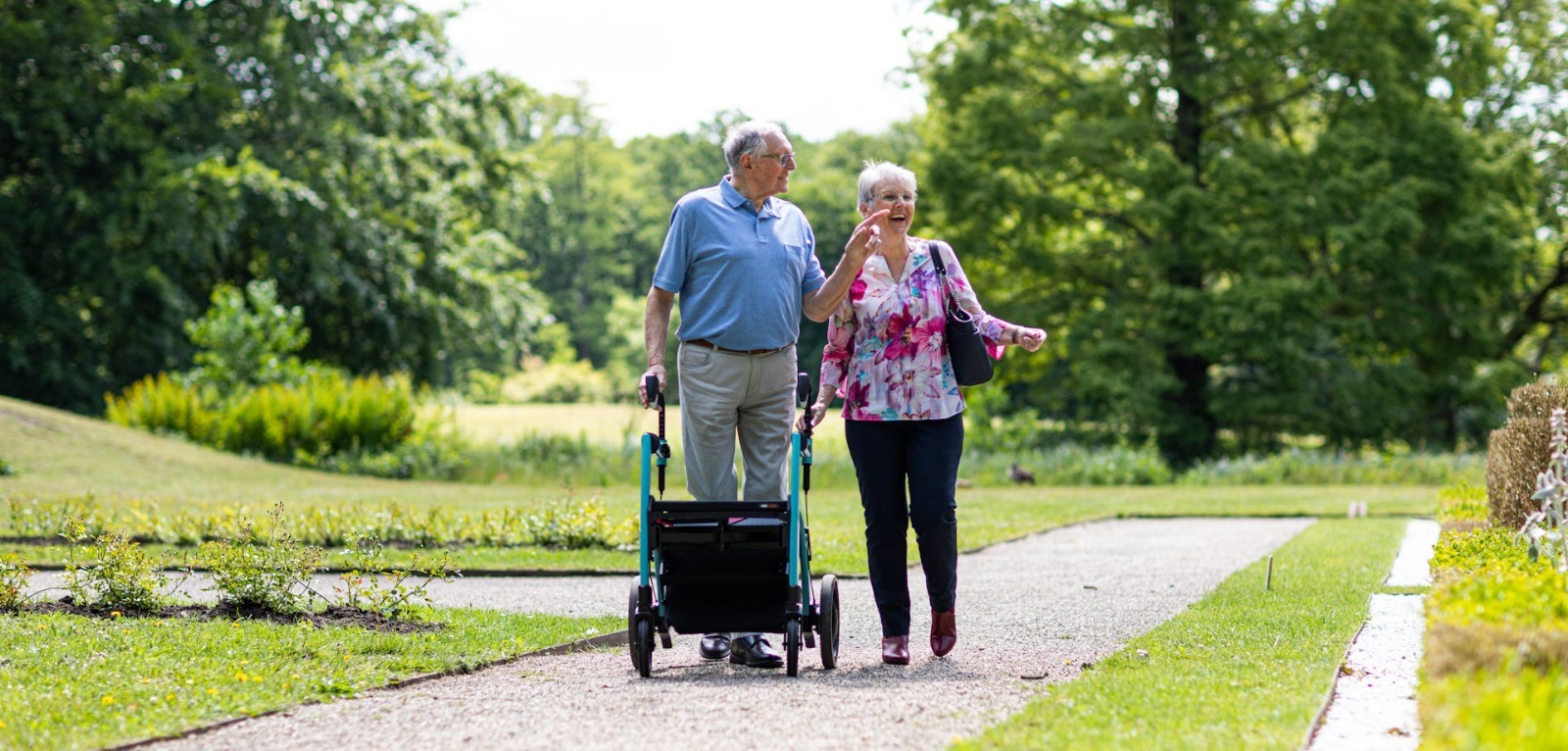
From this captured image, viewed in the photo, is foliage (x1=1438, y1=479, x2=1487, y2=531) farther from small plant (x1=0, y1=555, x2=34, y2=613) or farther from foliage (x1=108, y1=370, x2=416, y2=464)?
foliage (x1=108, y1=370, x2=416, y2=464)

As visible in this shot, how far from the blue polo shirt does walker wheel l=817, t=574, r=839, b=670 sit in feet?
2.80

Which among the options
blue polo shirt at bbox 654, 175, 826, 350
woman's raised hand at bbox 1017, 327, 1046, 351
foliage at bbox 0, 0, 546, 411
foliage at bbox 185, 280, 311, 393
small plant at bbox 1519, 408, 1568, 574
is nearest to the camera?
small plant at bbox 1519, 408, 1568, 574

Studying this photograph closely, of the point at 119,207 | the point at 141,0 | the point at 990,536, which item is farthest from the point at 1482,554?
the point at 141,0

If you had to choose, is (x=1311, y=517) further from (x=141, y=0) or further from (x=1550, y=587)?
(x=141, y=0)

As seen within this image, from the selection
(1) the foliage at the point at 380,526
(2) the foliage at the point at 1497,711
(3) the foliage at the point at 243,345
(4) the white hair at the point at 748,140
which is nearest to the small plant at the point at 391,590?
(4) the white hair at the point at 748,140

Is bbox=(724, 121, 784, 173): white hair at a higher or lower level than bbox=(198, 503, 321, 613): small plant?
higher

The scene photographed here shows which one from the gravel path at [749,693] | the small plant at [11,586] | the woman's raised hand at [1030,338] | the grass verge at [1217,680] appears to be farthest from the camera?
the small plant at [11,586]

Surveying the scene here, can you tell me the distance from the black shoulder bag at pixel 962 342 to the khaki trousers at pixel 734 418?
0.57 metres

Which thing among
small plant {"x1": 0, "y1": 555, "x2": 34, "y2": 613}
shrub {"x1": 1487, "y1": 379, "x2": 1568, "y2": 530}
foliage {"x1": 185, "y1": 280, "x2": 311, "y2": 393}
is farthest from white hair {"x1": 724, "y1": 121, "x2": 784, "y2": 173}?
foliage {"x1": 185, "y1": 280, "x2": 311, "y2": 393}

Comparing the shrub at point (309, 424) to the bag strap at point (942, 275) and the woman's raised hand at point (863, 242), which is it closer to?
the bag strap at point (942, 275)

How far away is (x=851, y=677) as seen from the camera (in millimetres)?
5035

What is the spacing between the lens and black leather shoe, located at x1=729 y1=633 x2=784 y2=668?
533 cm

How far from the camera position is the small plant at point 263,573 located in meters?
6.18

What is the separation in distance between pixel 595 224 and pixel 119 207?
133 feet
